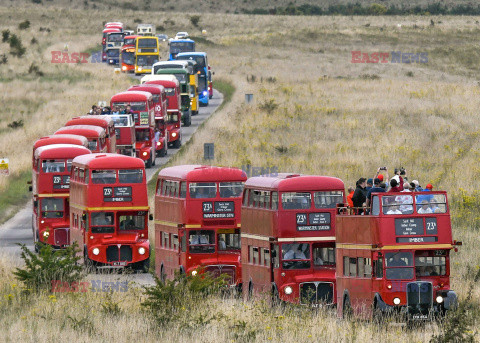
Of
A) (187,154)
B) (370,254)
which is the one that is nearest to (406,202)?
(370,254)

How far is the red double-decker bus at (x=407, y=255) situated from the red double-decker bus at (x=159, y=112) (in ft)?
123

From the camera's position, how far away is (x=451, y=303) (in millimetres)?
19984

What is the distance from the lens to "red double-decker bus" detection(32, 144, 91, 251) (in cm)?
3659

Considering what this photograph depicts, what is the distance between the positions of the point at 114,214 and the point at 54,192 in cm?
494

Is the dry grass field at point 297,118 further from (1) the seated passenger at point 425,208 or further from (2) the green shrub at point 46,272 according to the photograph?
(1) the seated passenger at point 425,208

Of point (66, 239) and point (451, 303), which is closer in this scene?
point (451, 303)

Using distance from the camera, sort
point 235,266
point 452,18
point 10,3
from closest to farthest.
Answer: point 235,266, point 452,18, point 10,3

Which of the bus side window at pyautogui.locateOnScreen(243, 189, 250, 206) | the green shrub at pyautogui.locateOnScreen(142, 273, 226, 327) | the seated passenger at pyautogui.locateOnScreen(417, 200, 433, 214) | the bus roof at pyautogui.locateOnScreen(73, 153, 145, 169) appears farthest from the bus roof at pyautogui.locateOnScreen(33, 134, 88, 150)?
the seated passenger at pyautogui.locateOnScreen(417, 200, 433, 214)

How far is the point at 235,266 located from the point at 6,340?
11.4 meters

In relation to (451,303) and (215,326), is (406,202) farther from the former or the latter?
(215,326)

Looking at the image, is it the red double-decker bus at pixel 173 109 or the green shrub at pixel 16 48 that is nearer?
the red double-decker bus at pixel 173 109

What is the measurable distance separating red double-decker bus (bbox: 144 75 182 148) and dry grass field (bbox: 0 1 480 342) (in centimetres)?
162

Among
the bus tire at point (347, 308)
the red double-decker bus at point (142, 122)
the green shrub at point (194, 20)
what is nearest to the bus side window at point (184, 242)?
the bus tire at point (347, 308)

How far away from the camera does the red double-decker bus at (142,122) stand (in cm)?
5375
